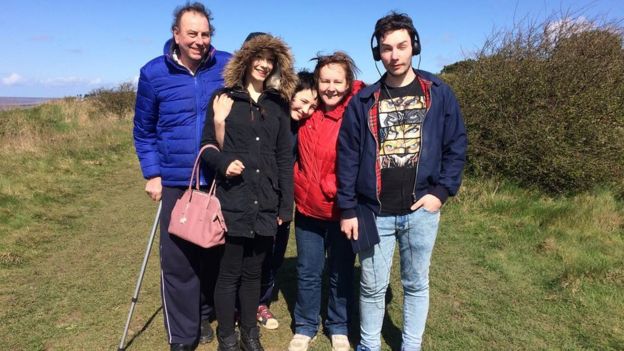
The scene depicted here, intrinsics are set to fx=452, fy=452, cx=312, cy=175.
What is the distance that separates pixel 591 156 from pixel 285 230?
5337 millimetres

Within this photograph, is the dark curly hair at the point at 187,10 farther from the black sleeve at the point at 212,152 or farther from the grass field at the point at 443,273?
the grass field at the point at 443,273

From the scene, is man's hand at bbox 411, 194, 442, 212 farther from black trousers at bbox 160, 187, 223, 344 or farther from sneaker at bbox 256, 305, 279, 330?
sneaker at bbox 256, 305, 279, 330

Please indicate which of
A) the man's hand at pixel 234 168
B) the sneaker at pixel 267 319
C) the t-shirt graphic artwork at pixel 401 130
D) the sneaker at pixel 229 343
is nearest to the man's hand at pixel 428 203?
the t-shirt graphic artwork at pixel 401 130

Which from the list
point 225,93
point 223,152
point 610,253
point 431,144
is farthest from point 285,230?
point 610,253

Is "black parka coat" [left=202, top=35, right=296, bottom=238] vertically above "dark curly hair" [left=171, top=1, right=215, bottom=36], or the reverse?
"dark curly hair" [left=171, top=1, right=215, bottom=36]

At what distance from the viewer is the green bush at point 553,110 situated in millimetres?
6770

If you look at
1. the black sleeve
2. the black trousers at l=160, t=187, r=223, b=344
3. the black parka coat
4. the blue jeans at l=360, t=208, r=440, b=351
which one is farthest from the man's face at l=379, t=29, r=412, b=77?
the black trousers at l=160, t=187, r=223, b=344

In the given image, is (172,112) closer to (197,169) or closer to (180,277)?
(197,169)

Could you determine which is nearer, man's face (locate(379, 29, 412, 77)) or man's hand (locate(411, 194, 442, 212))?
man's face (locate(379, 29, 412, 77))

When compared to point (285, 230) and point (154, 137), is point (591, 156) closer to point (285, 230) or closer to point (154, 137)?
point (285, 230)

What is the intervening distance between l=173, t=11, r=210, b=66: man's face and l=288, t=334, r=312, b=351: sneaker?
7.11ft

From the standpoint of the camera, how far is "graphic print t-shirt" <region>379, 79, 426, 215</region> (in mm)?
2668

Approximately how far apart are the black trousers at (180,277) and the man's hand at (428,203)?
1.43m

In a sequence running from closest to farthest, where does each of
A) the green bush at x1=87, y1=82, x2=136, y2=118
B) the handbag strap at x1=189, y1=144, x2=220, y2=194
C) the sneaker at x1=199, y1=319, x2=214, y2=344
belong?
the handbag strap at x1=189, y1=144, x2=220, y2=194 → the sneaker at x1=199, y1=319, x2=214, y2=344 → the green bush at x1=87, y1=82, x2=136, y2=118
